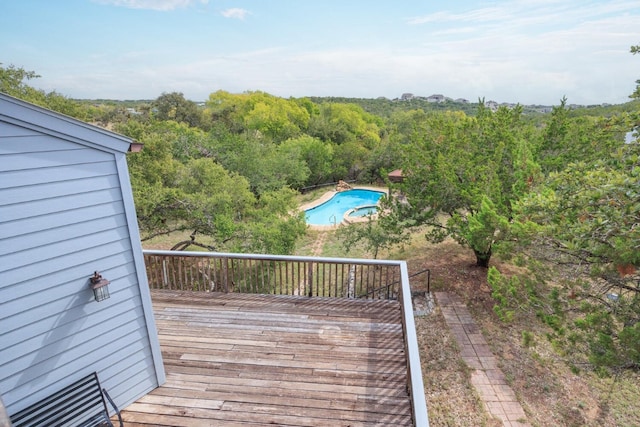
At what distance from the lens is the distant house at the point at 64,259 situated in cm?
242

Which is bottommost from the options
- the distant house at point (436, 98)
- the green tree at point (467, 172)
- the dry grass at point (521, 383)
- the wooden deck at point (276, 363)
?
the dry grass at point (521, 383)

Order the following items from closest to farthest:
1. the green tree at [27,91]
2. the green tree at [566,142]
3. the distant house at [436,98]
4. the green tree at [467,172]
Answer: the green tree at [467,172] < the green tree at [566,142] < the green tree at [27,91] < the distant house at [436,98]

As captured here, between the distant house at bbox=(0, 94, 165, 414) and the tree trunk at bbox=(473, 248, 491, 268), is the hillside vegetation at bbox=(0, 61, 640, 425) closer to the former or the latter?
the tree trunk at bbox=(473, 248, 491, 268)

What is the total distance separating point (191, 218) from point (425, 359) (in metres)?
7.67

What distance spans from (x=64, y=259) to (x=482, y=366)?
793cm

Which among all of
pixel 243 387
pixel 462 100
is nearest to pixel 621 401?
pixel 243 387

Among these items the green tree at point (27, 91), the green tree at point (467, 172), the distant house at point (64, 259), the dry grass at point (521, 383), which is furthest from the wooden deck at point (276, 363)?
the green tree at point (27, 91)

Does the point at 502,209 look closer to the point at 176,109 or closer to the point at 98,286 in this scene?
the point at 98,286

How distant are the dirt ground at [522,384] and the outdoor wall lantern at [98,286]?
577 cm

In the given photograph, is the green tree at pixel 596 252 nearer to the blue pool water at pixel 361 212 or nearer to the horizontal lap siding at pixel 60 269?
the horizontal lap siding at pixel 60 269

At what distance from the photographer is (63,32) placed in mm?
14391

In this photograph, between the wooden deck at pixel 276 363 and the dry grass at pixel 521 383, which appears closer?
the wooden deck at pixel 276 363

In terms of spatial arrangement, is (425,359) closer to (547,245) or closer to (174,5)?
(547,245)

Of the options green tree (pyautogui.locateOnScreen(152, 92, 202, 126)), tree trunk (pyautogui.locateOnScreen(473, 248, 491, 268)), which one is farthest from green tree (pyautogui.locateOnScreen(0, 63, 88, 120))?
green tree (pyautogui.locateOnScreen(152, 92, 202, 126))
